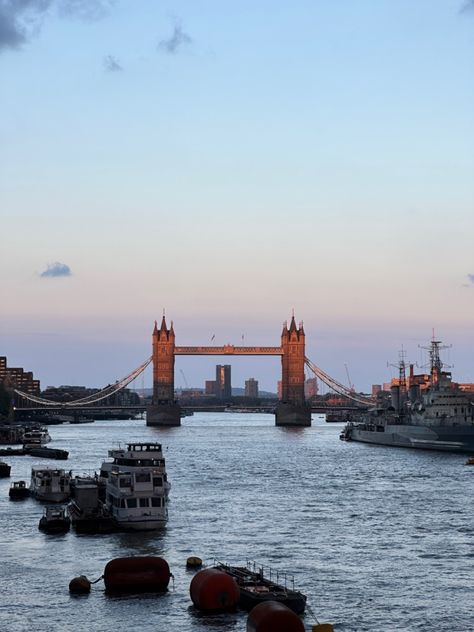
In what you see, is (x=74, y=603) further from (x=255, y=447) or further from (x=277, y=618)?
(x=255, y=447)

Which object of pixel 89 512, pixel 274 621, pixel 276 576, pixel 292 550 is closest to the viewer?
pixel 274 621

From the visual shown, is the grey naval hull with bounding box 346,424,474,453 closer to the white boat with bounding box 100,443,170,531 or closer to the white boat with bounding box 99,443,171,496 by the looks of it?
the white boat with bounding box 99,443,171,496

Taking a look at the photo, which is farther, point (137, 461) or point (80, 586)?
point (137, 461)

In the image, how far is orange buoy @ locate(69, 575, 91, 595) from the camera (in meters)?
45.0

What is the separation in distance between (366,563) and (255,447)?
106879 mm

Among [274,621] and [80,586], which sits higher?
[274,621]

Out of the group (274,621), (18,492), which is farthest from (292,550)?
(18,492)

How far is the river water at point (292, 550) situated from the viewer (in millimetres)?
41719

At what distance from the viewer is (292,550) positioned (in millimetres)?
55719

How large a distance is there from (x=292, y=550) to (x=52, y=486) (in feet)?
87.0

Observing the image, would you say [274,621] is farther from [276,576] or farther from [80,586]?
[276,576]

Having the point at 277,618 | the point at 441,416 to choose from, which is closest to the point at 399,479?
the point at 441,416

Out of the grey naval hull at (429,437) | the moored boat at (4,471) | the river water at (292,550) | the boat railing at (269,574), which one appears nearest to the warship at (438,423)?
the grey naval hull at (429,437)

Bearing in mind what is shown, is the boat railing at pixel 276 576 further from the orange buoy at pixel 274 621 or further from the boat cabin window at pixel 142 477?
the boat cabin window at pixel 142 477
